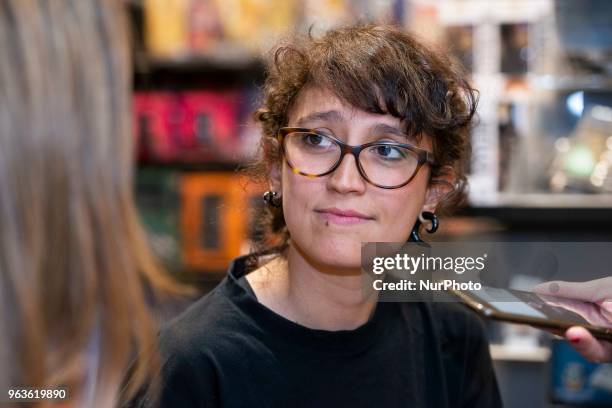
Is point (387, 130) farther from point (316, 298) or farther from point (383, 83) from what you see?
point (316, 298)

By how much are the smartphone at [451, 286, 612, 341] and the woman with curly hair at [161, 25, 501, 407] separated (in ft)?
0.56

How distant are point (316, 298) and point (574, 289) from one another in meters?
0.37

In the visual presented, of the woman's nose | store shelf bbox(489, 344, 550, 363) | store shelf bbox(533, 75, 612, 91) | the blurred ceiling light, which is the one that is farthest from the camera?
store shelf bbox(489, 344, 550, 363)

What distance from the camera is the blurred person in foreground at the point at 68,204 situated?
631 mm

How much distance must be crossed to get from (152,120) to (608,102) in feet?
5.18

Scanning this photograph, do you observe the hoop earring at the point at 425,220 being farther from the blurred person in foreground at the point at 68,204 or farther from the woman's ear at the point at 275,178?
the blurred person in foreground at the point at 68,204

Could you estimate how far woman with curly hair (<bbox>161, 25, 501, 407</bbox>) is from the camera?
98 cm

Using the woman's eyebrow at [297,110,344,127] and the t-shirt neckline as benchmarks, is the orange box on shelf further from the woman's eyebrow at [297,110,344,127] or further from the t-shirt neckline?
the woman's eyebrow at [297,110,344,127]

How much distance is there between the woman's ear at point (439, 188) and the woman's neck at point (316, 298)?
15cm

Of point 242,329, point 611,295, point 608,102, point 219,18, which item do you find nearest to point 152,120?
point 219,18

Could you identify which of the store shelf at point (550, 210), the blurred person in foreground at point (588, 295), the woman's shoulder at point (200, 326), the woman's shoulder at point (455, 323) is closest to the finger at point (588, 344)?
the blurred person in foreground at point (588, 295)

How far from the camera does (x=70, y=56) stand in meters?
0.65

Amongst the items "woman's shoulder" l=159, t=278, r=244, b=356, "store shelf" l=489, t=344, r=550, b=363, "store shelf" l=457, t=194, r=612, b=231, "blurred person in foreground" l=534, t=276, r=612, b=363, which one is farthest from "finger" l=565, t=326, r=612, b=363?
"store shelf" l=489, t=344, r=550, b=363

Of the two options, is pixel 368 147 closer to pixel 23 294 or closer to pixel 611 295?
pixel 611 295
